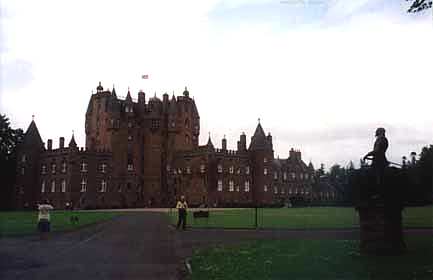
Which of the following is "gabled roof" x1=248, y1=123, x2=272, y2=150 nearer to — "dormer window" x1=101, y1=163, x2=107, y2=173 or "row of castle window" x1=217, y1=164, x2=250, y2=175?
"row of castle window" x1=217, y1=164, x2=250, y2=175

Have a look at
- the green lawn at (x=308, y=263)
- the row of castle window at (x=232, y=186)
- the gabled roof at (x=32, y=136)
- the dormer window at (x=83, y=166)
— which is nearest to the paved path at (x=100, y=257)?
the green lawn at (x=308, y=263)

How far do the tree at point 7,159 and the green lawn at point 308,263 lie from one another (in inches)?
2753

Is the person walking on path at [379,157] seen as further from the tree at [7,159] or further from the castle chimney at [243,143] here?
the castle chimney at [243,143]

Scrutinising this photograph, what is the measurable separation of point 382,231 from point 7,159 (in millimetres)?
78720

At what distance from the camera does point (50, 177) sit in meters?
95.9

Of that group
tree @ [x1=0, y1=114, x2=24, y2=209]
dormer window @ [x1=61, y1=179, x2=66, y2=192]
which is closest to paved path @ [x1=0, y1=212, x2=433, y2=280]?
tree @ [x1=0, y1=114, x2=24, y2=209]

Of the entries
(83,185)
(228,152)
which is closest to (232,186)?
(228,152)

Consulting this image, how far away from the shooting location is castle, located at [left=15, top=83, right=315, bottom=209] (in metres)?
94.9

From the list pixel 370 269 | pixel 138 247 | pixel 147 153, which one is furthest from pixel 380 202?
pixel 147 153

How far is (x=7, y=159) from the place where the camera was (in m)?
85.0

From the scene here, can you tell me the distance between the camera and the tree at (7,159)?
3214 inches

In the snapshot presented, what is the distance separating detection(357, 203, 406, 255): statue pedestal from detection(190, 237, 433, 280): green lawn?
44 cm

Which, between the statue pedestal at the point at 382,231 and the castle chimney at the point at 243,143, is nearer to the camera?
the statue pedestal at the point at 382,231

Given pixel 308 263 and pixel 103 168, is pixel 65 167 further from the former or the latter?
pixel 308 263
